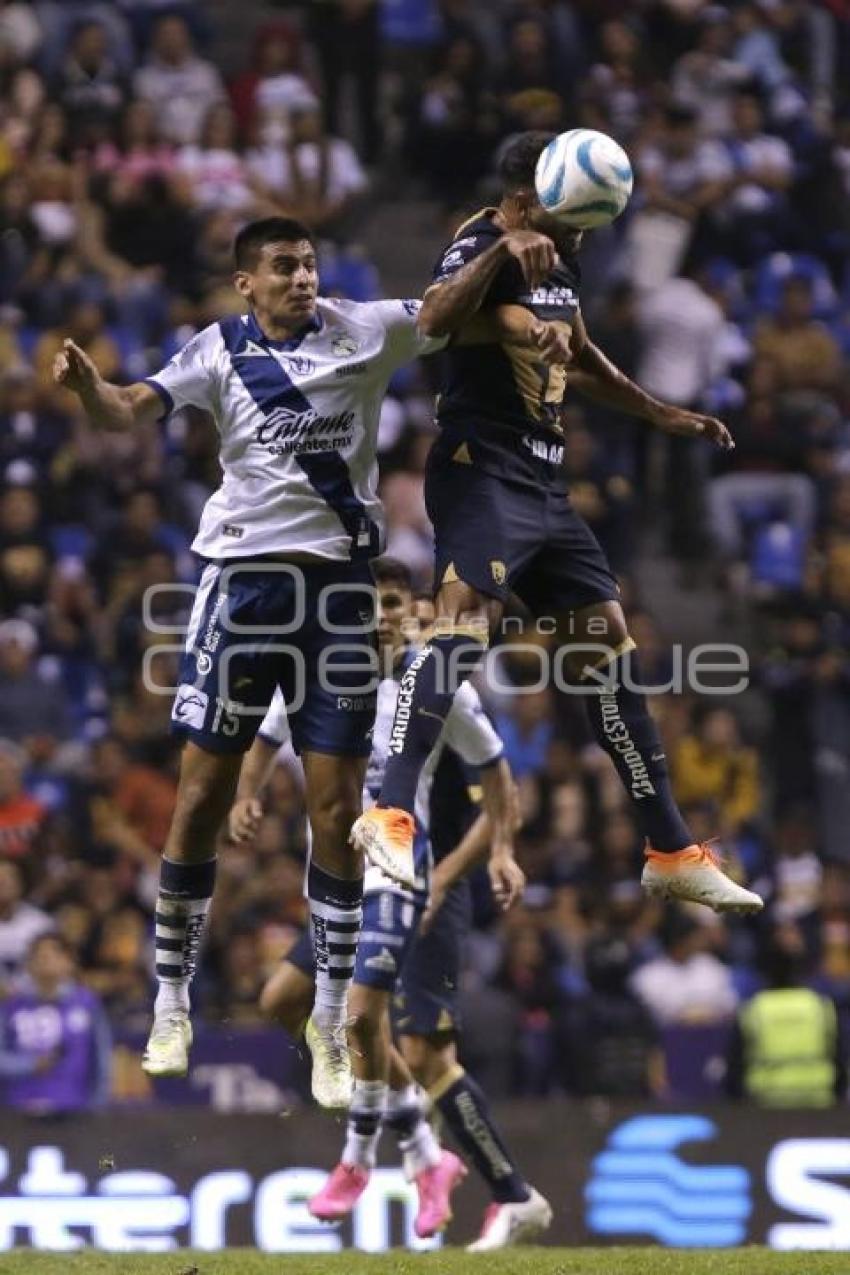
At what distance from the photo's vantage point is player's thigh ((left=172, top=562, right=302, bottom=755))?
36.4 feet

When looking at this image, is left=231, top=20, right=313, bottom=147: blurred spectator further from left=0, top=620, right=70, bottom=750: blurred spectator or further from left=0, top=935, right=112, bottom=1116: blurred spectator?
left=0, top=935, right=112, bottom=1116: blurred spectator

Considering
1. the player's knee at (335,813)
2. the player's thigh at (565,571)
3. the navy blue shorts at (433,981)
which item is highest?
the player's thigh at (565,571)

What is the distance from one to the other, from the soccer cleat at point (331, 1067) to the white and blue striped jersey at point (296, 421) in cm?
206

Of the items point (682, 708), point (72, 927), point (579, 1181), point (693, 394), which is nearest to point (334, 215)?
point (693, 394)

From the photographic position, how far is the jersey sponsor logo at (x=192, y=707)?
11.1m

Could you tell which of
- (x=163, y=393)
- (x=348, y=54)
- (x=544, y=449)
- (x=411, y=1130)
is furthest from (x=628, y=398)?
(x=348, y=54)

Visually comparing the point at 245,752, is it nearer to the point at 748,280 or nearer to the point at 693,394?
the point at 693,394

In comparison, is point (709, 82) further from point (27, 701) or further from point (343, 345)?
point (343, 345)

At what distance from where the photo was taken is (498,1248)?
1309 cm

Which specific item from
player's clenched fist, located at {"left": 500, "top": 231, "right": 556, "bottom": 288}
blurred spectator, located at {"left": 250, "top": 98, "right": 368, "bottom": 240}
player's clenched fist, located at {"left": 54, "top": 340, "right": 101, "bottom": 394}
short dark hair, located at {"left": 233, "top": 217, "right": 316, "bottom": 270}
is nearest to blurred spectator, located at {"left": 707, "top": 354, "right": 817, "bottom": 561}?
blurred spectator, located at {"left": 250, "top": 98, "right": 368, "bottom": 240}

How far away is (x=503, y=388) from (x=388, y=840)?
197cm

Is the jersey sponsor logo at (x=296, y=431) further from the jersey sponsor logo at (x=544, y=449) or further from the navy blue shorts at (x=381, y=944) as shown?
the navy blue shorts at (x=381, y=944)

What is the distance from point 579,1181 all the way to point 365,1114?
268 cm

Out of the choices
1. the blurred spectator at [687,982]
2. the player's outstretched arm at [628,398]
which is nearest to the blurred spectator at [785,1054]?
the blurred spectator at [687,982]
